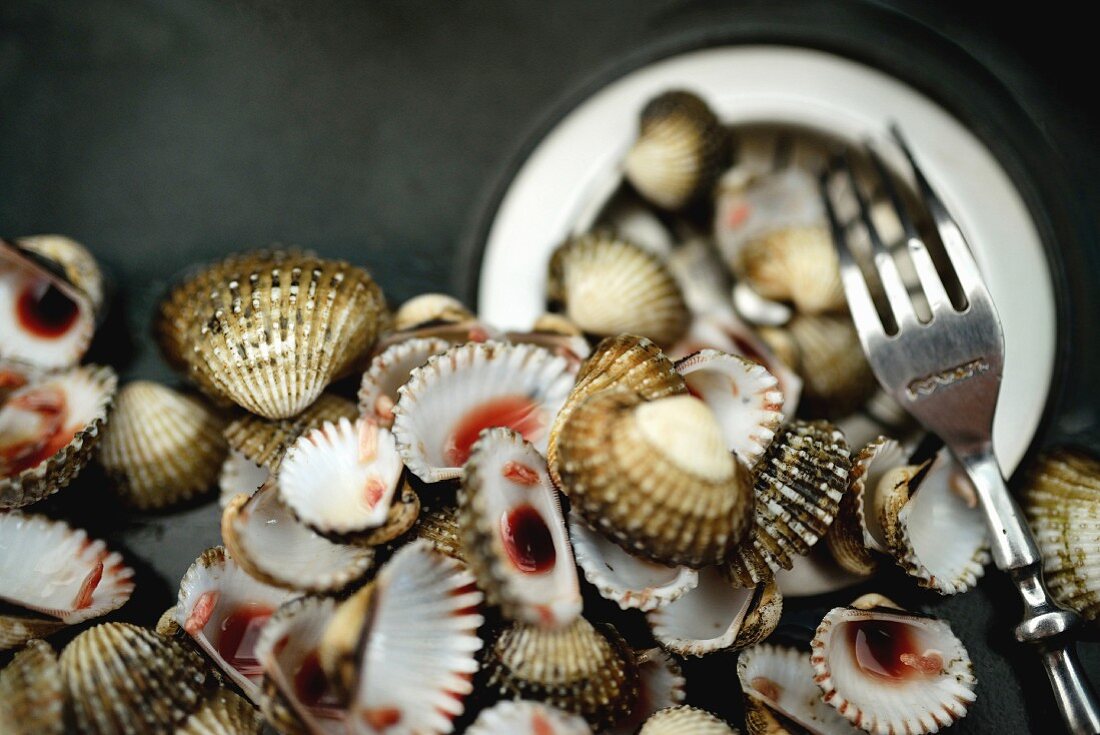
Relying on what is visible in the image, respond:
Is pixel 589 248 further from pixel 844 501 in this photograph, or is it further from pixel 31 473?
pixel 31 473

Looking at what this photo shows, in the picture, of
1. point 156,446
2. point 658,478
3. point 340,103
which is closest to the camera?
point 658,478

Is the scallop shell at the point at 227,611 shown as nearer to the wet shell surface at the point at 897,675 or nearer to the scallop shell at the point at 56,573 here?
the scallop shell at the point at 56,573

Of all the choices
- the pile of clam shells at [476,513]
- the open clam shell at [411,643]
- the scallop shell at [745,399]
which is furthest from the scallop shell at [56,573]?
the scallop shell at [745,399]

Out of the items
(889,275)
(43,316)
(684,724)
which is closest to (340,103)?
(43,316)

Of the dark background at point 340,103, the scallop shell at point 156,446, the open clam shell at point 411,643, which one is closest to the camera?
the open clam shell at point 411,643

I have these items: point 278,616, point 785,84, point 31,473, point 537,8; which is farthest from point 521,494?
point 537,8

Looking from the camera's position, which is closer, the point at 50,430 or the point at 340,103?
the point at 50,430

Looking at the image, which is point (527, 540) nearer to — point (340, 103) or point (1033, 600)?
point (1033, 600)
